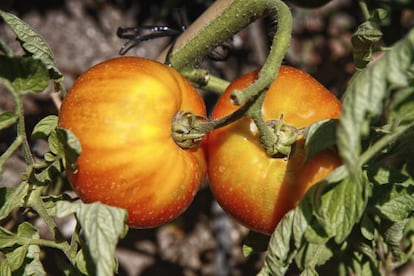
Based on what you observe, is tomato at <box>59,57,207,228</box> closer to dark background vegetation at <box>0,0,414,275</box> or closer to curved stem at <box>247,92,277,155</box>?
curved stem at <box>247,92,277,155</box>

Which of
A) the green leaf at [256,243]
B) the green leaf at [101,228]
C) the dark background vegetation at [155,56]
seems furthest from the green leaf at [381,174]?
the dark background vegetation at [155,56]

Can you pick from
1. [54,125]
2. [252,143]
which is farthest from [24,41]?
[252,143]

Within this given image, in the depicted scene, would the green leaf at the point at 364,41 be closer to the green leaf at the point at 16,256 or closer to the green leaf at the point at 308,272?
the green leaf at the point at 308,272

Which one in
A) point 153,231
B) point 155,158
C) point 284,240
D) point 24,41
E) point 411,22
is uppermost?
point 24,41

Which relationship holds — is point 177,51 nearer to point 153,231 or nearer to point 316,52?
point 153,231

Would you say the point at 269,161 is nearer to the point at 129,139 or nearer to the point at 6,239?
the point at 129,139

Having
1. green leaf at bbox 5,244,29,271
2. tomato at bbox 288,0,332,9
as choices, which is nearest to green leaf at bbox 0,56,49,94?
green leaf at bbox 5,244,29,271
